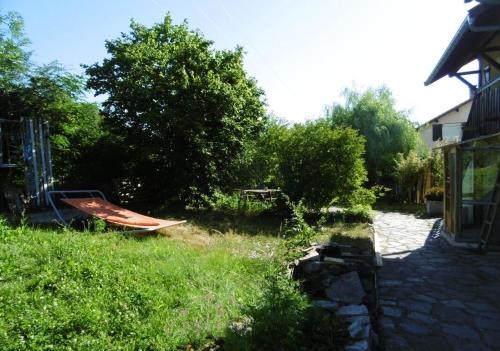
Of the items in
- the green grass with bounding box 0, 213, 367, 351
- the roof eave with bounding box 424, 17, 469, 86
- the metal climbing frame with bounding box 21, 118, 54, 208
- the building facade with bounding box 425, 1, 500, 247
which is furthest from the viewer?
the metal climbing frame with bounding box 21, 118, 54, 208

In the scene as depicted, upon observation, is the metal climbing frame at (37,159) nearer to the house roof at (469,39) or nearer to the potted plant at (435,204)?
the house roof at (469,39)

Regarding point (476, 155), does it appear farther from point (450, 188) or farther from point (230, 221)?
point (230, 221)

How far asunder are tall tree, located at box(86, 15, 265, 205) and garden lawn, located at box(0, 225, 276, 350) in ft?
17.2

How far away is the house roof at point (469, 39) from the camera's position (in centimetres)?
589

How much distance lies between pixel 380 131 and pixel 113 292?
55.9 feet

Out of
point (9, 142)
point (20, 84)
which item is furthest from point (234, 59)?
point (9, 142)

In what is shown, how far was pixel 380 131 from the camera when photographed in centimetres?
1869

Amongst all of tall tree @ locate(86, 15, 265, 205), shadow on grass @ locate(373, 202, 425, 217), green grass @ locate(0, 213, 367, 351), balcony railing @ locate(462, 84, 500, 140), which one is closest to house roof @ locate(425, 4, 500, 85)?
balcony railing @ locate(462, 84, 500, 140)

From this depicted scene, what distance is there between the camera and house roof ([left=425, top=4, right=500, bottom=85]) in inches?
232

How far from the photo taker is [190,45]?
37.3 ft

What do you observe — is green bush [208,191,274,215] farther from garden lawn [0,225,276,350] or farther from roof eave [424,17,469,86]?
garden lawn [0,225,276,350]

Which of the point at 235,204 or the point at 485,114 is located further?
the point at 235,204

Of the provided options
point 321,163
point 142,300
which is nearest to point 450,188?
point 321,163

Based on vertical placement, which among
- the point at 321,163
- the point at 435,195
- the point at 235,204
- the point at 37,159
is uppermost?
the point at 37,159
